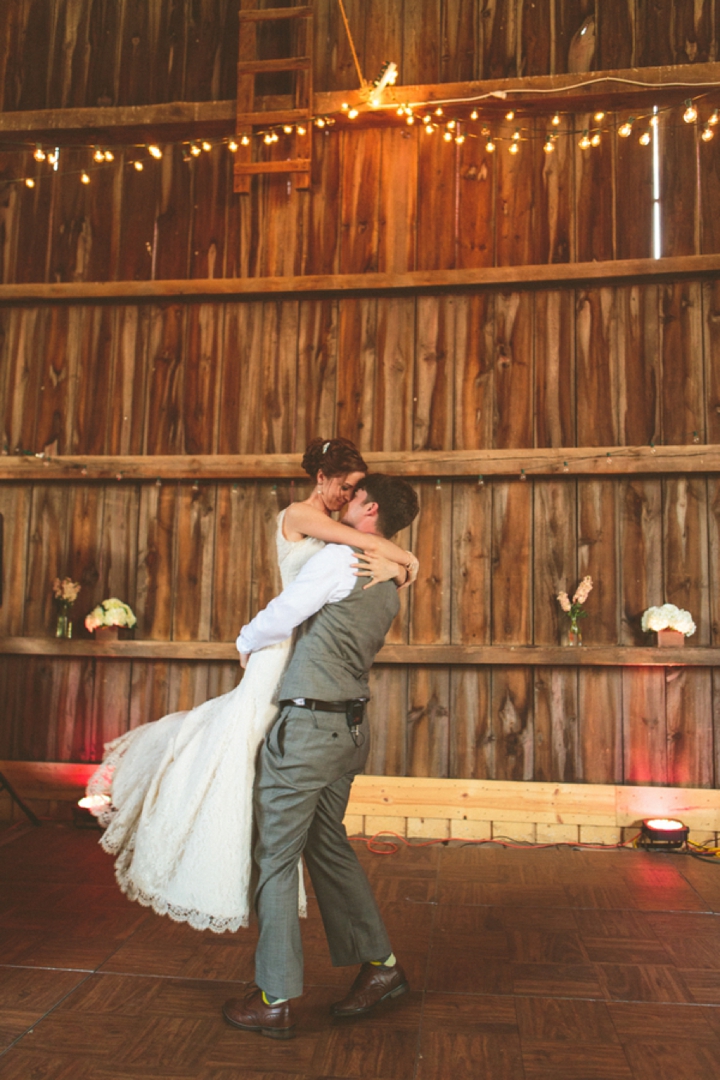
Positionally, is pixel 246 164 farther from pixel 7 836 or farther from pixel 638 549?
pixel 7 836

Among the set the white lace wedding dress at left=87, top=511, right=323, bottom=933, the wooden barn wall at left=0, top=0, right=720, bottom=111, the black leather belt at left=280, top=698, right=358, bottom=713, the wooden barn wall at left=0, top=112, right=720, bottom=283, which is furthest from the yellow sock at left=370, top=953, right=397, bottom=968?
the wooden barn wall at left=0, top=0, right=720, bottom=111

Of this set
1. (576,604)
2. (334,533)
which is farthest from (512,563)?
(334,533)

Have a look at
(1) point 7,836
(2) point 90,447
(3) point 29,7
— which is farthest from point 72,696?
(3) point 29,7

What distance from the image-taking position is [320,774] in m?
2.23

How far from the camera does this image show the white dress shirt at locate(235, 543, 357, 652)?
222cm

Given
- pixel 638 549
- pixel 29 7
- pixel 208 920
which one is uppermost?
pixel 29 7

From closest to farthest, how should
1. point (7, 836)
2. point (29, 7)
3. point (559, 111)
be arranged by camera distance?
point (7, 836) → point (559, 111) → point (29, 7)

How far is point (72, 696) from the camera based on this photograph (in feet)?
15.0

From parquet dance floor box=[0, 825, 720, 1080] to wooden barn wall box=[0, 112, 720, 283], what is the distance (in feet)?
10.5

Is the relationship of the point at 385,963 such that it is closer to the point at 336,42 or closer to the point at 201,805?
the point at 201,805

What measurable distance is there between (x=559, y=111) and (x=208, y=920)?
14.2 ft

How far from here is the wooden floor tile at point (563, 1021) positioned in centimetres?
220

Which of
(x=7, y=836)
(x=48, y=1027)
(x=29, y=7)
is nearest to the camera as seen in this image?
(x=48, y=1027)

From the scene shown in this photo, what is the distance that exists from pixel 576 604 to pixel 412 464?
1112 mm
